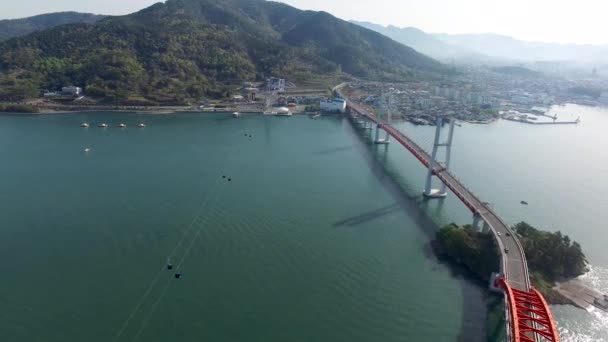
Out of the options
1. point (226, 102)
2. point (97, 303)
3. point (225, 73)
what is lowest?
point (97, 303)

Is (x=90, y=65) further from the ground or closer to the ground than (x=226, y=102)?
further from the ground

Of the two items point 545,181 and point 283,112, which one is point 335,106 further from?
point 545,181

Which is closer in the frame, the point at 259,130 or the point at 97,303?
the point at 97,303

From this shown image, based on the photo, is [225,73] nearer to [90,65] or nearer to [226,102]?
[226,102]

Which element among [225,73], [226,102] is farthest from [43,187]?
[225,73]

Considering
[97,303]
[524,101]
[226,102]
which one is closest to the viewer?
[97,303]

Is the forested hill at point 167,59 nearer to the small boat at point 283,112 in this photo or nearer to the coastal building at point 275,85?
the coastal building at point 275,85

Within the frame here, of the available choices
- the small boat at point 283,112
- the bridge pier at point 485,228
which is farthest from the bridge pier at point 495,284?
the small boat at point 283,112

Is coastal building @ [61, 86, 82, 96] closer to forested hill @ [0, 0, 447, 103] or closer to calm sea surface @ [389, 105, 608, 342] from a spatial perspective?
forested hill @ [0, 0, 447, 103]
